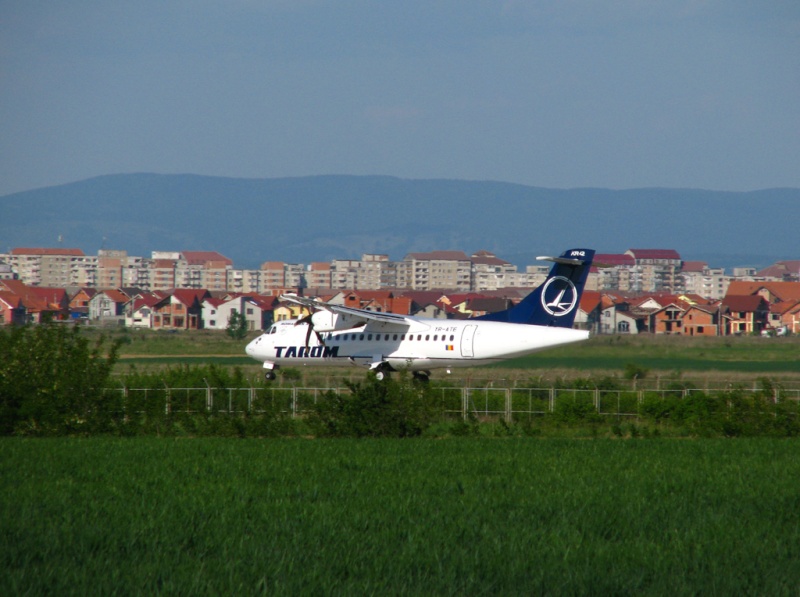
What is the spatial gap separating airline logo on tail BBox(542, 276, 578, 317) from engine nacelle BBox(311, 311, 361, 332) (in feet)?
23.1

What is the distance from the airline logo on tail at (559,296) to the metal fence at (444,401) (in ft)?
13.9

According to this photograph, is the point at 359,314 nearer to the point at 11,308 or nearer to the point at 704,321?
the point at 11,308

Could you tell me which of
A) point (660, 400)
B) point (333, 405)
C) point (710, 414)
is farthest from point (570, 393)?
point (333, 405)

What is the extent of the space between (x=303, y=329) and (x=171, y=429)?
1696 cm

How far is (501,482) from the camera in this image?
18.1 metres

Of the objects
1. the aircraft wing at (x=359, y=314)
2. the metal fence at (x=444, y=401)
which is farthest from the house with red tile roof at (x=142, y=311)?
the metal fence at (x=444, y=401)

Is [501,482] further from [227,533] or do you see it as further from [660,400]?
[660,400]

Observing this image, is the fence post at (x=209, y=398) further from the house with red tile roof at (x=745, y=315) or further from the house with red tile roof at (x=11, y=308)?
the house with red tile roof at (x=745, y=315)

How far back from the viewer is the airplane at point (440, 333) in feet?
127

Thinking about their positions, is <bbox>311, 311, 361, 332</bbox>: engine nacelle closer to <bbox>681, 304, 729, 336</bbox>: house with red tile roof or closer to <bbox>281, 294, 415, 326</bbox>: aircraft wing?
<bbox>281, 294, 415, 326</bbox>: aircraft wing

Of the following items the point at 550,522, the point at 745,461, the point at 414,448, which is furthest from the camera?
the point at 414,448

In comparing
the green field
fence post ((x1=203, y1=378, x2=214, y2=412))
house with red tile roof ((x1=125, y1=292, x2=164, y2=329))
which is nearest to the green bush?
fence post ((x1=203, y1=378, x2=214, y2=412))

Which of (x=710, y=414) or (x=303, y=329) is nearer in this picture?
(x=710, y=414)

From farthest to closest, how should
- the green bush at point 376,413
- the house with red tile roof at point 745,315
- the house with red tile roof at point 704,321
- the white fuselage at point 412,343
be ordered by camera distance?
the house with red tile roof at point 745,315 → the house with red tile roof at point 704,321 → the white fuselage at point 412,343 → the green bush at point 376,413
